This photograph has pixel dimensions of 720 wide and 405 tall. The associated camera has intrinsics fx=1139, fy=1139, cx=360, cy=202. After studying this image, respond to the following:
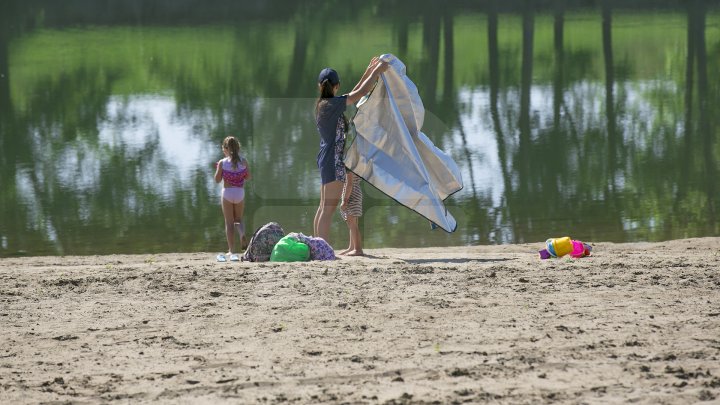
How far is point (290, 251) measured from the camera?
31.3 ft

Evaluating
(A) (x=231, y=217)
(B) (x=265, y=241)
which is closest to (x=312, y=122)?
(A) (x=231, y=217)

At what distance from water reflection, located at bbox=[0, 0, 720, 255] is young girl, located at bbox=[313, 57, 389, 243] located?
9.94 feet

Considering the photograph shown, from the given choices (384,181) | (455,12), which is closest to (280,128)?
(384,181)

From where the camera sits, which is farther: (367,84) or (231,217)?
(231,217)

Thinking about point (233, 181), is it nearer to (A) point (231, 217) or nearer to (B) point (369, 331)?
(A) point (231, 217)

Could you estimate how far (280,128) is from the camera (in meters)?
18.7

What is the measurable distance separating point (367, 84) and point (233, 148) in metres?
1.41

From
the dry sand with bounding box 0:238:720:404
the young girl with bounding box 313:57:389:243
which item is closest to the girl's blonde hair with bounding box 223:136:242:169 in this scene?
the young girl with bounding box 313:57:389:243

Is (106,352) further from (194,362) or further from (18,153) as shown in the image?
(18,153)

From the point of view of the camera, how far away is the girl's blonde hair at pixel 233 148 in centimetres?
1040

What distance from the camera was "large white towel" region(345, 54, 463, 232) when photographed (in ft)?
32.9

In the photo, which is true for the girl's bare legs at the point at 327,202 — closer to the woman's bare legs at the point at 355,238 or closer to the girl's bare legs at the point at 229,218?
the woman's bare legs at the point at 355,238

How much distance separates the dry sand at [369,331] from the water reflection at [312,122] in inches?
175

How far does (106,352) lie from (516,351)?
244cm
